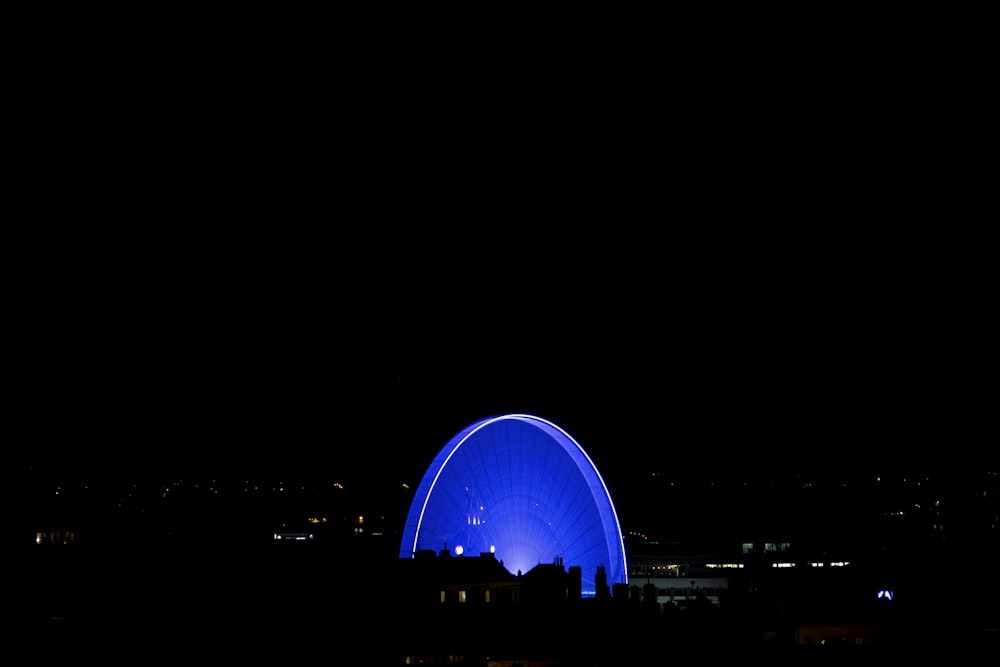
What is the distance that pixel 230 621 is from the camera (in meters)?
21.9

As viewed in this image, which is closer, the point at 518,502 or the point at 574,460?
the point at 574,460

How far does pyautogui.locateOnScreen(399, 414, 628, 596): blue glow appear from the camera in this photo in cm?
3506

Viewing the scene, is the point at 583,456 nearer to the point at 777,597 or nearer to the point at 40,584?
the point at 777,597

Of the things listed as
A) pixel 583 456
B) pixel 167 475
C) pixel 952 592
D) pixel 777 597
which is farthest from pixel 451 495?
pixel 167 475

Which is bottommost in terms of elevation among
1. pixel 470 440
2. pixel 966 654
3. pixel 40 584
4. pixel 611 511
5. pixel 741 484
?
pixel 966 654

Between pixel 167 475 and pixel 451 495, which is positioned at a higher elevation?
pixel 167 475

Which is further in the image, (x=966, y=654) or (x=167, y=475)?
(x=167, y=475)

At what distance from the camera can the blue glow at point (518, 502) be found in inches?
1380

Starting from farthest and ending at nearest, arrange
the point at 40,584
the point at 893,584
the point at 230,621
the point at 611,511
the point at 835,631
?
1. the point at 893,584
2. the point at 611,511
3. the point at 835,631
4. the point at 40,584
5. the point at 230,621

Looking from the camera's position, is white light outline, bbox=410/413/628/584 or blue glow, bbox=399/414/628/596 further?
blue glow, bbox=399/414/628/596

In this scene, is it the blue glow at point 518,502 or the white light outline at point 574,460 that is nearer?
the white light outline at point 574,460

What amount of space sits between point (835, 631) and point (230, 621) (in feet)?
51.0

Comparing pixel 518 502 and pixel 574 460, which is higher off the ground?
pixel 574 460

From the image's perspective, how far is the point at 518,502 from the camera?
120ft
